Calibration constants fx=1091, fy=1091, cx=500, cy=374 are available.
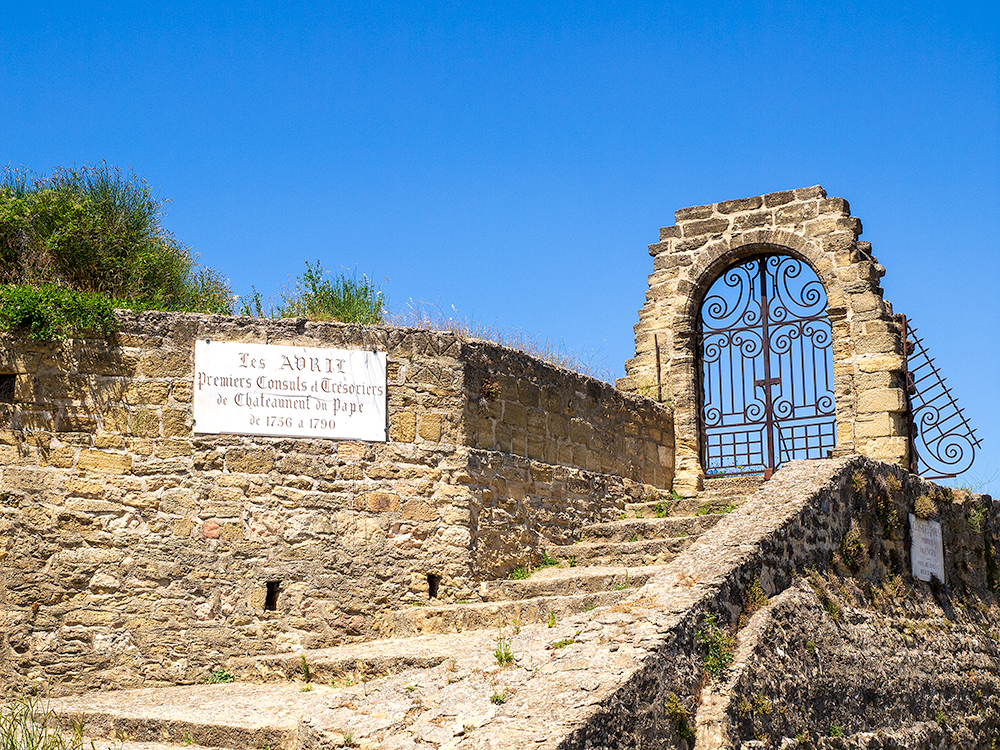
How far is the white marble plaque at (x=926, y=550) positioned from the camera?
8328 mm

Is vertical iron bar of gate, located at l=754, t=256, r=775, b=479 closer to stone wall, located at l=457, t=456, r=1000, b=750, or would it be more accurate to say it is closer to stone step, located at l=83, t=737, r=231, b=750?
stone wall, located at l=457, t=456, r=1000, b=750

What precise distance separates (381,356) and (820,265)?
17.1 feet

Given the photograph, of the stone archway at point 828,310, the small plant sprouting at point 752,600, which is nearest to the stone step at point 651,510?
the stone archway at point 828,310

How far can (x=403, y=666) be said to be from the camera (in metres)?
6.84

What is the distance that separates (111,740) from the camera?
627 centimetres

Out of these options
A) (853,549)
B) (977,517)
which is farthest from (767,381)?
(853,549)

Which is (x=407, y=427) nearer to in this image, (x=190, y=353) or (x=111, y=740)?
(x=190, y=353)

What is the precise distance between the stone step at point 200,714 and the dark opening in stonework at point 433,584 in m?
1.39

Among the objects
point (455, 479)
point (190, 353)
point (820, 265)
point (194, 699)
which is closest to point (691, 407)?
point (820, 265)

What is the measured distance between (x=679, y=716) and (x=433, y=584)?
10.9 ft

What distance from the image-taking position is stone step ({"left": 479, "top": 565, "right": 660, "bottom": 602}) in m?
7.71

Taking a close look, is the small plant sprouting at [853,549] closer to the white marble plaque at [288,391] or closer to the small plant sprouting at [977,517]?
the small plant sprouting at [977,517]

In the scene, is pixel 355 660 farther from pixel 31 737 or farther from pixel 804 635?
pixel 804 635

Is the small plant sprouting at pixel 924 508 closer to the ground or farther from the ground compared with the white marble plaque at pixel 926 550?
farther from the ground
